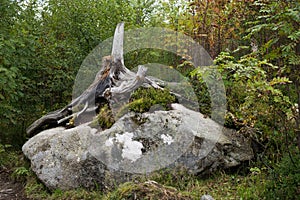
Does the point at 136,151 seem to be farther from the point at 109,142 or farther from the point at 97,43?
the point at 97,43

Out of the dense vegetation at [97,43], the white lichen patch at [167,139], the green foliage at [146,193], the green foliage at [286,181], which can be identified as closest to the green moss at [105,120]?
the white lichen patch at [167,139]

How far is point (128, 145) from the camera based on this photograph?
470cm

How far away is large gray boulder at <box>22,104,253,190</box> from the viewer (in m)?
4.57

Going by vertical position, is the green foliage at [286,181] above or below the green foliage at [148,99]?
below

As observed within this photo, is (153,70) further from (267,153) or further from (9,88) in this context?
(267,153)

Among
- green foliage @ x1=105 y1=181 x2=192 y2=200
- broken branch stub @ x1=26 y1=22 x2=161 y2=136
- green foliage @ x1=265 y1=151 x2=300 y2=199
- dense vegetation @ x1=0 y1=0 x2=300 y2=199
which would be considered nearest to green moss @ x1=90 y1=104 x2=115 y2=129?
broken branch stub @ x1=26 y1=22 x2=161 y2=136

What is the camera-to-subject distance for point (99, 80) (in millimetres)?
6438

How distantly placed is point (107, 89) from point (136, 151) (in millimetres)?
1654

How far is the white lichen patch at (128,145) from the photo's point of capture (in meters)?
4.62

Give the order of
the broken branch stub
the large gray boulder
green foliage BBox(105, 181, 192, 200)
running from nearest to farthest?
green foliage BBox(105, 181, 192, 200), the large gray boulder, the broken branch stub

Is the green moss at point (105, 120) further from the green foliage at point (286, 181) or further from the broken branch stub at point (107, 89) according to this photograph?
the green foliage at point (286, 181)

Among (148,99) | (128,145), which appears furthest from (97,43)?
(128,145)

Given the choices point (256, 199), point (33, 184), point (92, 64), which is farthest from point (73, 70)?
point (256, 199)

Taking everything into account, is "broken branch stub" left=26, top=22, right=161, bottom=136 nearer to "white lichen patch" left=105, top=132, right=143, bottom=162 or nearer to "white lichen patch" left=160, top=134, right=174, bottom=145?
"white lichen patch" left=105, top=132, right=143, bottom=162
